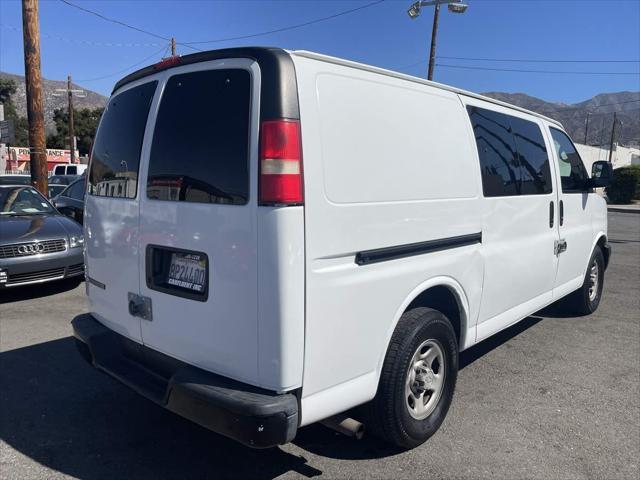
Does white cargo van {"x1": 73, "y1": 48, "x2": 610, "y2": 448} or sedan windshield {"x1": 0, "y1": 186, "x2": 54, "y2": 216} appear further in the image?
sedan windshield {"x1": 0, "y1": 186, "x2": 54, "y2": 216}

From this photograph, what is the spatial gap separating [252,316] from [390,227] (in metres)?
0.93

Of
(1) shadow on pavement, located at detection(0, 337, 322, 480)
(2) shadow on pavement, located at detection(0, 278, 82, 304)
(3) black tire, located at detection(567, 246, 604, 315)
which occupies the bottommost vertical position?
(1) shadow on pavement, located at detection(0, 337, 322, 480)

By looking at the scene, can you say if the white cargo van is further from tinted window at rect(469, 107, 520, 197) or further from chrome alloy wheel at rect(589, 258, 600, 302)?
chrome alloy wheel at rect(589, 258, 600, 302)

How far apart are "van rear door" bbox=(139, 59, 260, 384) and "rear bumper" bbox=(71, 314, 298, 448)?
73 mm

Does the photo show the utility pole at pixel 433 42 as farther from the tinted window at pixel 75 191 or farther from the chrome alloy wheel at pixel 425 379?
the chrome alloy wheel at pixel 425 379

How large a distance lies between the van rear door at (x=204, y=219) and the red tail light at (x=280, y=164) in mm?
56

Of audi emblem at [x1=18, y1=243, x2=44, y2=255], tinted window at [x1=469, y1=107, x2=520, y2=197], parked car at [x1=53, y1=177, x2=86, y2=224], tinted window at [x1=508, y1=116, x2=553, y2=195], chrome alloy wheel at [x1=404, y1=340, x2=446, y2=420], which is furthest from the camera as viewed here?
parked car at [x1=53, y1=177, x2=86, y2=224]

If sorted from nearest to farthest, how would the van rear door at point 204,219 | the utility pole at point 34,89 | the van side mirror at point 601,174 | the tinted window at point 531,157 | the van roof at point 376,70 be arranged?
the van rear door at point 204,219 → the van roof at point 376,70 → the tinted window at point 531,157 → the van side mirror at point 601,174 → the utility pole at point 34,89

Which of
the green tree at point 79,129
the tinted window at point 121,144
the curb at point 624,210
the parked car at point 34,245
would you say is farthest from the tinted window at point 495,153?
the green tree at point 79,129

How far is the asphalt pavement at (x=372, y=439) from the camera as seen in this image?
119 inches

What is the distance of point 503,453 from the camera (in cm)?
322

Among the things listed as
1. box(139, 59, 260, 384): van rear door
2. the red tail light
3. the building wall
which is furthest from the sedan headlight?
the building wall

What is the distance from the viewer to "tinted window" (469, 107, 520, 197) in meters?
3.78

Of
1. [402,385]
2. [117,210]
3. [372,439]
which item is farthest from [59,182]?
[402,385]
